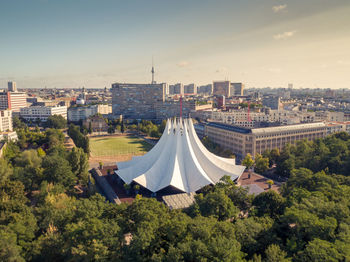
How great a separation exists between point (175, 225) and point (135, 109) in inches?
3429

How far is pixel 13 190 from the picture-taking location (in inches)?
899

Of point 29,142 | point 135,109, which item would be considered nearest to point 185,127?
point 29,142

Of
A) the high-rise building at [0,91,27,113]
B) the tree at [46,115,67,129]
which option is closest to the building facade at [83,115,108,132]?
the tree at [46,115,67,129]

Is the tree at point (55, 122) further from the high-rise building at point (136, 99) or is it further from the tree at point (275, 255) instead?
the tree at point (275, 255)

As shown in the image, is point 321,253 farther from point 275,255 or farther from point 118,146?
point 118,146

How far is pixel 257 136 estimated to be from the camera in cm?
4528

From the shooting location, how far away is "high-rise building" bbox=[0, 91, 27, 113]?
8856 centimetres

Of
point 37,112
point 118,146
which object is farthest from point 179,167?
point 37,112

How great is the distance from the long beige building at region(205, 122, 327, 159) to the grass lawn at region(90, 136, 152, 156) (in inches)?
593

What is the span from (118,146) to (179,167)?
31.9 metres

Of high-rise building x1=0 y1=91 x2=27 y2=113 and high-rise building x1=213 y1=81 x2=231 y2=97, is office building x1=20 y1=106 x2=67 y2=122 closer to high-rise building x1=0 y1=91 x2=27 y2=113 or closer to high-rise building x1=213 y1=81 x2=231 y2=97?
high-rise building x1=0 y1=91 x2=27 y2=113

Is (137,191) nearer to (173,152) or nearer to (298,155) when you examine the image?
(173,152)

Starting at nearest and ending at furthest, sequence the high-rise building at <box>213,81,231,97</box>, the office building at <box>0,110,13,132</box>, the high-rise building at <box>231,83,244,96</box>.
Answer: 1. the office building at <box>0,110,13,132</box>
2. the high-rise building at <box>213,81,231,97</box>
3. the high-rise building at <box>231,83,244,96</box>

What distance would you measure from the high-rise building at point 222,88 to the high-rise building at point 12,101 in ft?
379
